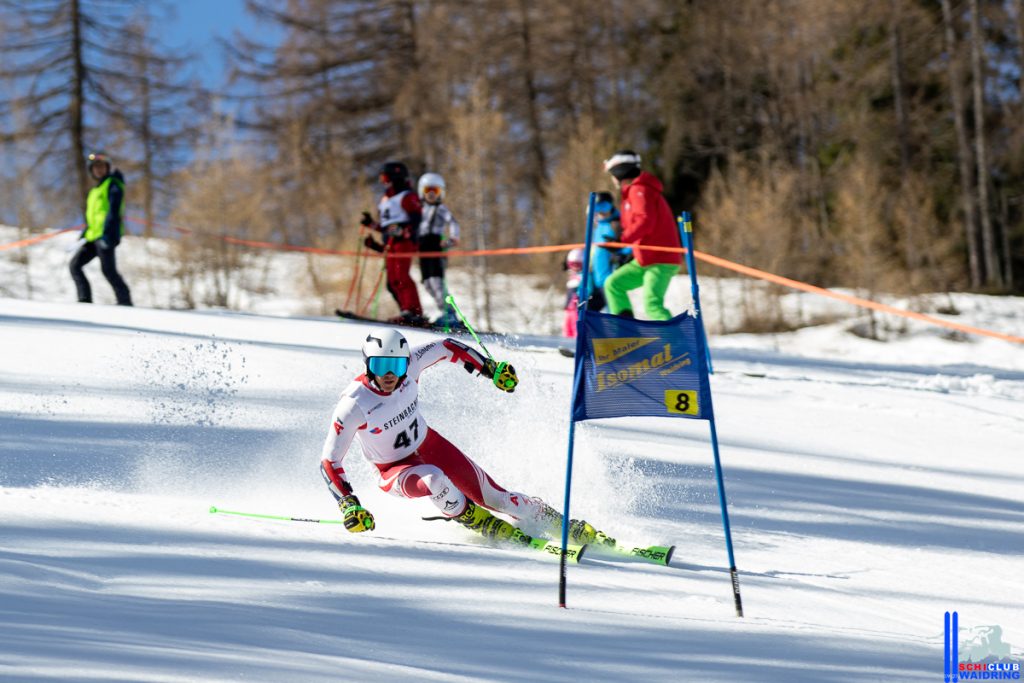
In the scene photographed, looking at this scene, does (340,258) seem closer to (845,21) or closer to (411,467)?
(845,21)

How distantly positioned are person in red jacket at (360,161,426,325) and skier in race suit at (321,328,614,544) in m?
6.32

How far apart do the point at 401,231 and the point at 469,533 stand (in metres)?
6.94

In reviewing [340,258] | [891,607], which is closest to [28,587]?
[891,607]

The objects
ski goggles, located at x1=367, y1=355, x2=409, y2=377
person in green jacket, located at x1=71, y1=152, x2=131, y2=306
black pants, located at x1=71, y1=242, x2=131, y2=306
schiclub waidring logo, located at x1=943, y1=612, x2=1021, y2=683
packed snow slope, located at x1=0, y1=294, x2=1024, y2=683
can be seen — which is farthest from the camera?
black pants, located at x1=71, y1=242, x2=131, y2=306

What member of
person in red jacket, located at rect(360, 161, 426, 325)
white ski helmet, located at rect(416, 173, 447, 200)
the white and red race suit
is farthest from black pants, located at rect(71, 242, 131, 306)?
the white and red race suit

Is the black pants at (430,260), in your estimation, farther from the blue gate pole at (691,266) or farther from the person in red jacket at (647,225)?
the blue gate pole at (691,266)

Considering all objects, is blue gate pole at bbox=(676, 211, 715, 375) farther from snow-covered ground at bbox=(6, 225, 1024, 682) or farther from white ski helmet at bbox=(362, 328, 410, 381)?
white ski helmet at bbox=(362, 328, 410, 381)

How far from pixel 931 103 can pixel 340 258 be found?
16.3 meters

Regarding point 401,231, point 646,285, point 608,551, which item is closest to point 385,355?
point 608,551

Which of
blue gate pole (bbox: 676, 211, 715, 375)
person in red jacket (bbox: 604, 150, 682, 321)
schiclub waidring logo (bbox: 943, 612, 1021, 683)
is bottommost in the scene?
schiclub waidring logo (bbox: 943, 612, 1021, 683)

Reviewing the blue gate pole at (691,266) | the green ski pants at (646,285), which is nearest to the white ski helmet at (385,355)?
the blue gate pole at (691,266)

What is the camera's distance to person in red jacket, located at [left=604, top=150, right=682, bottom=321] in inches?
378

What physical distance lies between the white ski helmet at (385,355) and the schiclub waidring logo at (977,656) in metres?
2.84

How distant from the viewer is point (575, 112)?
106ft
